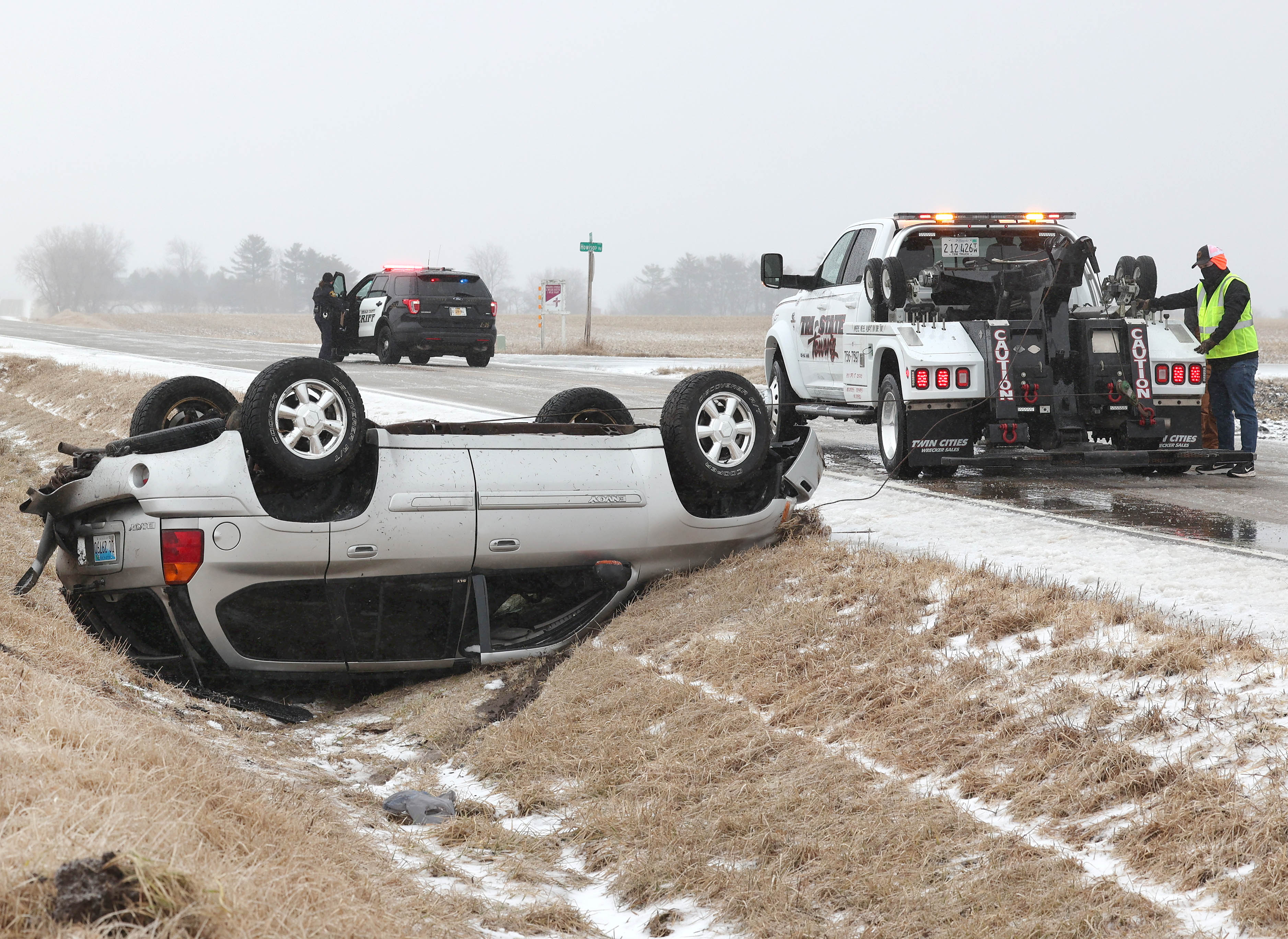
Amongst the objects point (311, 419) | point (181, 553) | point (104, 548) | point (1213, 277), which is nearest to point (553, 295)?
Result: point (1213, 277)

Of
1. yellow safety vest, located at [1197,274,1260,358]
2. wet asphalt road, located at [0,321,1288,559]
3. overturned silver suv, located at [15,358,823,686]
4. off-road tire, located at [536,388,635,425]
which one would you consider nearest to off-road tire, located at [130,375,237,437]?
overturned silver suv, located at [15,358,823,686]

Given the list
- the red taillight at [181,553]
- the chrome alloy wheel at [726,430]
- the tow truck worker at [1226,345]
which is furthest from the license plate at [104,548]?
the tow truck worker at [1226,345]

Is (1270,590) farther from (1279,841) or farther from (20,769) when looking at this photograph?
(20,769)

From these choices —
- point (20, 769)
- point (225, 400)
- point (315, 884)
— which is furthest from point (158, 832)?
point (225, 400)

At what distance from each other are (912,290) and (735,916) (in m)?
6.82

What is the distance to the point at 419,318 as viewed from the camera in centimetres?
2359

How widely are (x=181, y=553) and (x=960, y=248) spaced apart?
22.5 ft

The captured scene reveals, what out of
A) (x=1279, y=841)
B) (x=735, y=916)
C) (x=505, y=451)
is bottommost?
(x=735, y=916)

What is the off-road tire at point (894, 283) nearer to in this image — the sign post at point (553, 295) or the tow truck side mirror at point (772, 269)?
the tow truck side mirror at point (772, 269)

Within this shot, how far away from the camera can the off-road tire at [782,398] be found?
485 inches

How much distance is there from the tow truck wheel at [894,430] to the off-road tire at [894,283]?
0.57 meters

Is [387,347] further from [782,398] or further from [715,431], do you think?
[715,431]

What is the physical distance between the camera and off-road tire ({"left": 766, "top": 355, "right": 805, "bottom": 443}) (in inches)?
485

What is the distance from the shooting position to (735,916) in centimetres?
398
